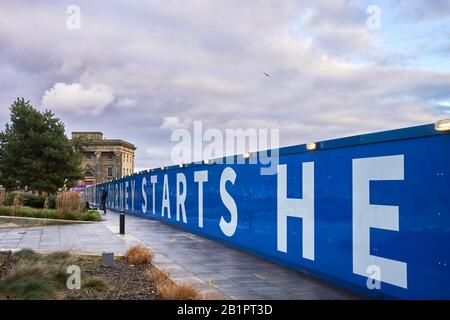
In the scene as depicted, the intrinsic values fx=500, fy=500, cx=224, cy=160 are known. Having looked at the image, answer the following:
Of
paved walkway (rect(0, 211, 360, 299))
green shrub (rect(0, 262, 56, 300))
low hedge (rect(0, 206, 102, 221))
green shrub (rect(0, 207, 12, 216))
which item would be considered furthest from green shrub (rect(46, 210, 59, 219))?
green shrub (rect(0, 262, 56, 300))

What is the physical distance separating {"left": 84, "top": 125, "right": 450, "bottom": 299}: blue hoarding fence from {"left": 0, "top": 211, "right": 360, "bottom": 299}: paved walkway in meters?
0.49

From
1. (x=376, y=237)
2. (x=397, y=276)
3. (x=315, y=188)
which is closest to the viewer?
(x=397, y=276)

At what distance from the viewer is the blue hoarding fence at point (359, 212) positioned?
22.8ft

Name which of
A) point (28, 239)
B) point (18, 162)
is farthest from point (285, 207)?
point (18, 162)

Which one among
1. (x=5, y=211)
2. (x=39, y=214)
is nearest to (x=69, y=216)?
(x=39, y=214)

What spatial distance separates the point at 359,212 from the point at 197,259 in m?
4.69

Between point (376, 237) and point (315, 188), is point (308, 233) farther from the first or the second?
point (376, 237)

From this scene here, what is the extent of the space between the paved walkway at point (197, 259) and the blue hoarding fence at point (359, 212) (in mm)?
487

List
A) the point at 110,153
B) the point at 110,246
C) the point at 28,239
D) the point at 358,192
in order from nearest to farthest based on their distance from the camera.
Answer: the point at 358,192
the point at 110,246
the point at 28,239
the point at 110,153

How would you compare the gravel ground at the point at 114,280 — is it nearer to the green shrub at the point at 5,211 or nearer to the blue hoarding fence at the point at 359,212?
the blue hoarding fence at the point at 359,212

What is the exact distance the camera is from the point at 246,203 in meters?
13.5

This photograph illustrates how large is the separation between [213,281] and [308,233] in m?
2.27

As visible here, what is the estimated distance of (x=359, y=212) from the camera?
8508 mm

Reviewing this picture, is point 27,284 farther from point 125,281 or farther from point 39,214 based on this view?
point 39,214
